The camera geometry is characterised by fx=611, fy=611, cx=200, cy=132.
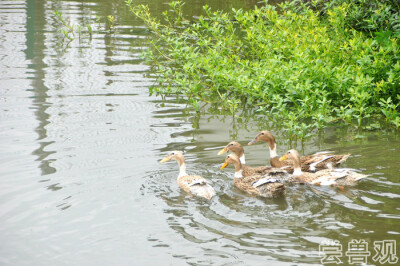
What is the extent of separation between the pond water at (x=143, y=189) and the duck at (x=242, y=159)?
0.67ft

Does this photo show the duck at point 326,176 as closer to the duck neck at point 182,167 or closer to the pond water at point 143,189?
the pond water at point 143,189

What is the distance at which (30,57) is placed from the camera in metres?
14.8

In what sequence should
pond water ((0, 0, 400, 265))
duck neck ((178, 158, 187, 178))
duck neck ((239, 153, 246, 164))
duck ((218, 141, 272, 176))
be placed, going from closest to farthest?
pond water ((0, 0, 400, 265)), duck neck ((178, 158, 187, 178)), duck ((218, 141, 272, 176)), duck neck ((239, 153, 246, 164))

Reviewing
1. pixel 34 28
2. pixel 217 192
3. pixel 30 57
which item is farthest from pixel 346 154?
pixel 34 28

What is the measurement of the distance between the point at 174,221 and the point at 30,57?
9624mm

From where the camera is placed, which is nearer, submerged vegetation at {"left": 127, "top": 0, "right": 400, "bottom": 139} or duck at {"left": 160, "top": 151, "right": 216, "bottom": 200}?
duck at {"left": 160, "top": 151, "right": 216, "bottom": 200}

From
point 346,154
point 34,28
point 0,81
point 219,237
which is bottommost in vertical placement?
point 219,237

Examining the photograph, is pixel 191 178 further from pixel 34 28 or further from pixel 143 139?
pixel 34 28

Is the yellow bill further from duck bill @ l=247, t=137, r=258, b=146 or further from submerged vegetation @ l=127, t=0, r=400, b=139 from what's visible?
submerged vegetation @ l=127, t=0, r=400, b=139

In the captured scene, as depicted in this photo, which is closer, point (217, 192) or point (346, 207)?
point (346, 207)

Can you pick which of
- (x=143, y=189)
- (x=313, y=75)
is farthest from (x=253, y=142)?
(x=143, y=189)

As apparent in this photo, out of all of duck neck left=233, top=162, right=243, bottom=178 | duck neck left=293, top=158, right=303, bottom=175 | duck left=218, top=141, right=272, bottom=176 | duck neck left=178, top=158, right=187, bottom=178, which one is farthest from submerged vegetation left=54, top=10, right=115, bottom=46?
duck neck left=293, top=158, right=303, bottom=175

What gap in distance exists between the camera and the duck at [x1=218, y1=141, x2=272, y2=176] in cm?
783

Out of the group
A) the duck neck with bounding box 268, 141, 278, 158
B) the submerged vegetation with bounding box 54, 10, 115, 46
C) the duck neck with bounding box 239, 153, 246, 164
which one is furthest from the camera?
the submerged vegetation with bounding box 54, 10, 115, 46
